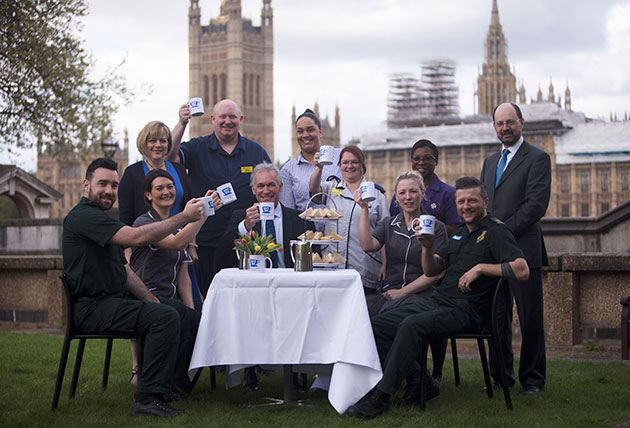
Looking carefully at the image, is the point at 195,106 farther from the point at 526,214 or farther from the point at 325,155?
the point at 526,214

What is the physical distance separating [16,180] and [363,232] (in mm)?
17160

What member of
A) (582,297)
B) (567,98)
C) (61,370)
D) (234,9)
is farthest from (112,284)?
(567,98)

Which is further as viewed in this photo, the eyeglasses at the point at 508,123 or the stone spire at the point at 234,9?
the stone spire at the point at 234,9

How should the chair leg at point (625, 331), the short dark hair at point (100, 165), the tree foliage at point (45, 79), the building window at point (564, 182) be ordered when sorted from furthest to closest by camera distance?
the building window at point (564, 182) < the tree foliage at point (45, 79) < the chair leg at point (625, 331) < the short dark hair at point (100, 165)

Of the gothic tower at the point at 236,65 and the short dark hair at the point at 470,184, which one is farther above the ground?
the gothic tower at the point at 236,65

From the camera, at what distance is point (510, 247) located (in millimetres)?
4566

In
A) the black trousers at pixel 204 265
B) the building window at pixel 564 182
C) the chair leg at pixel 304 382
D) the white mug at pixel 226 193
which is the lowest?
the chair leg at pixel 304 382

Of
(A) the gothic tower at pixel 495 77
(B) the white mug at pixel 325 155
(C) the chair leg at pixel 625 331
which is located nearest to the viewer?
(B) the white mug at pixel 325 155

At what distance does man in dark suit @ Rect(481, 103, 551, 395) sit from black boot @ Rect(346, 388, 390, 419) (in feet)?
3.41

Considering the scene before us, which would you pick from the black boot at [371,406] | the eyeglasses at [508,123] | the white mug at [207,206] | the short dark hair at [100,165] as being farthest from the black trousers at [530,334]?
the short dark hair at [100,165]

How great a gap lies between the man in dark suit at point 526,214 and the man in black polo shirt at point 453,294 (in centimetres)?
53

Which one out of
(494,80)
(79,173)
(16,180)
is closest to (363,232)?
(16,180)

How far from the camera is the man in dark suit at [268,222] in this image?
205 inches

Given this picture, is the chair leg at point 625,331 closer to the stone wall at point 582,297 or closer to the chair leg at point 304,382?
the stone wall at point 582,297
